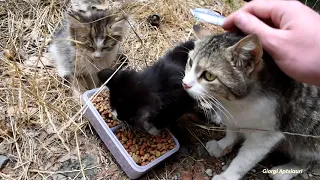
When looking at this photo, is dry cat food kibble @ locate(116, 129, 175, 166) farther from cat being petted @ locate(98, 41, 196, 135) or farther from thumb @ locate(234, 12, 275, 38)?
thumb @ locate(234, 12, 275, 38)

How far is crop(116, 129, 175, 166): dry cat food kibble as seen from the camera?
1.75 metres

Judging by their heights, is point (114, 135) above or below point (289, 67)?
below

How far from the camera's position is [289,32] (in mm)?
1287

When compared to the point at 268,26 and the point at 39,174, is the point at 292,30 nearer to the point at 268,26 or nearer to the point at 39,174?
the point at 268,26

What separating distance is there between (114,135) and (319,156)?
0.97m

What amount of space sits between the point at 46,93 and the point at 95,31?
0.46m

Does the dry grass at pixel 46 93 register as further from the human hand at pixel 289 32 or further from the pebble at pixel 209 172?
the human hand at pixel 289 32

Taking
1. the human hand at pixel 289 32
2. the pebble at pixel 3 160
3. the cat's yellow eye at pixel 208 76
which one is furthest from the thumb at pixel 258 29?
the pebble at pixel 3 160

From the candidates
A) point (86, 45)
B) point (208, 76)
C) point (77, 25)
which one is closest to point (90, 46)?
point (86, 45)

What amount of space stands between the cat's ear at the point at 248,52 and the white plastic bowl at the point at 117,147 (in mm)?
624

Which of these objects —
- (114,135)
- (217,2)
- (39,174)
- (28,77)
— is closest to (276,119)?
(114,135)

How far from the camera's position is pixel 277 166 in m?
1.87

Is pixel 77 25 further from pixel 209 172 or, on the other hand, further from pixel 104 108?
pixel 209 172

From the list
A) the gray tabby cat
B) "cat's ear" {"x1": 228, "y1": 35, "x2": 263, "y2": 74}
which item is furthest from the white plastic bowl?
"cat's ear" {"x1": 228, "y1": 35, "x2": 263, "y2": 74}
